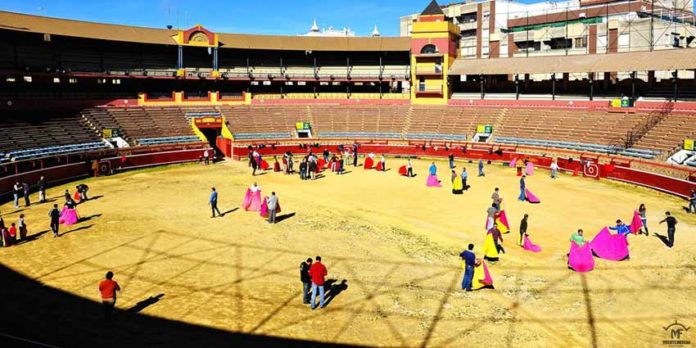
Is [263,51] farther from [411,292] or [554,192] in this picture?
[411,292]

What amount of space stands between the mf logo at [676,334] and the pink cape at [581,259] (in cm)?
387

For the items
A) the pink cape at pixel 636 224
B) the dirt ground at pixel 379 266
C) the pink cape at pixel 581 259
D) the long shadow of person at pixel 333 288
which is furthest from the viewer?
the pink cape at pixel 636 224

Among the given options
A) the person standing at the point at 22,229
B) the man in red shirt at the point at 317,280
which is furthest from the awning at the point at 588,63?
the person standing at the point at 22,229

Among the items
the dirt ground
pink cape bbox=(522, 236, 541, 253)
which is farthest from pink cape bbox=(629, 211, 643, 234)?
pink cape bbox=(522, 236, 541, 253)

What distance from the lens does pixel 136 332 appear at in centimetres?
1351

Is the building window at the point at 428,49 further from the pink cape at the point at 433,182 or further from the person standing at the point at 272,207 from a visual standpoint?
the person standing at the point at 272,207

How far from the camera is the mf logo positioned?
12.7 m

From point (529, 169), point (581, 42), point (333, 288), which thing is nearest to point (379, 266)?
point (333, 288)

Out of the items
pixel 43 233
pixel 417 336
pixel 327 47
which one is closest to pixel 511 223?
pixel 417 336

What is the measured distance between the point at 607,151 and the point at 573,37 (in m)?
39.0

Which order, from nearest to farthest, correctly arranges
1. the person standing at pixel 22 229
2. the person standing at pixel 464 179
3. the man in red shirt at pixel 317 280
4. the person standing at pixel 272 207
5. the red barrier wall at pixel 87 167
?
the man in red shirt at pixel 317 280
the person standing at pixel 22 229
the person standing at pixel 272 207
the person standing at pixel 464 179
the red barrier wall at pixel 87 167

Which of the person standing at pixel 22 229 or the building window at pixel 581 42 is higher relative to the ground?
the building window at pixel 581 42

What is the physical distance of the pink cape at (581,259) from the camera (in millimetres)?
17688

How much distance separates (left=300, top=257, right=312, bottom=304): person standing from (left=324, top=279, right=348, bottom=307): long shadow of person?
0.59 m
